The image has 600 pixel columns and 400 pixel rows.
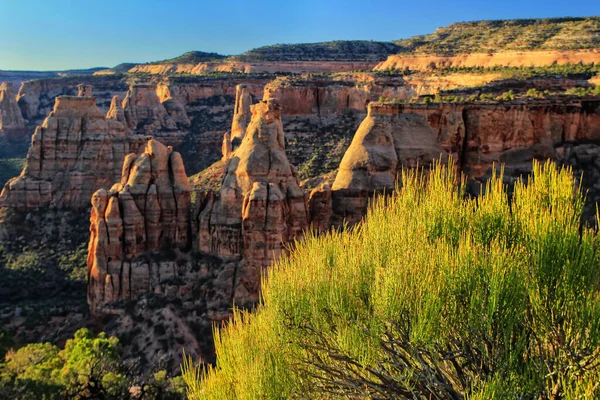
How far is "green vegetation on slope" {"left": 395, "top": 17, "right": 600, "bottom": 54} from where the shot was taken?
3305 inches

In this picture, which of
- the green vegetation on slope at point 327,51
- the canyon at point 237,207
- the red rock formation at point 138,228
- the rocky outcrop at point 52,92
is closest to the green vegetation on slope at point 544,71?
the canyon at point 237,207

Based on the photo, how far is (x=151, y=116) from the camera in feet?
339

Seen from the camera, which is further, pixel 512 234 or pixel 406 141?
pixel 406 141

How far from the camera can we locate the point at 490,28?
108188 mm

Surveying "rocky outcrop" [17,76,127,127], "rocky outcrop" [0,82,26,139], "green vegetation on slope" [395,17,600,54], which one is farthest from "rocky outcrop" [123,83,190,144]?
"green vegetation on slope" [395,17,600,54]

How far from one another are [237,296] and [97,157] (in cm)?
3173

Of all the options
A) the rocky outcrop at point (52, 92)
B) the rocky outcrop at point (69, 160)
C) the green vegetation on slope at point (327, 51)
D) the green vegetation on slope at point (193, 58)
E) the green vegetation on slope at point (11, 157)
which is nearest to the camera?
the rocky outcrop at point (69, 160)

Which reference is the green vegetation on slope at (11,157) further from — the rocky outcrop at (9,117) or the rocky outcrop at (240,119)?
the rocky outcrop at (240,119)

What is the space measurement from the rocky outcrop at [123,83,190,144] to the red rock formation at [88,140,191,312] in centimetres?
6055

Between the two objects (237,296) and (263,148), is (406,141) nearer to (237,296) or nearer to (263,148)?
(263,148)

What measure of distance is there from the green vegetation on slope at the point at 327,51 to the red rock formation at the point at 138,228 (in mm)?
108509

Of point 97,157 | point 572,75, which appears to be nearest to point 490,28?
point 572,75

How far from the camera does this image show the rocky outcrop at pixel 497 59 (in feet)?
250

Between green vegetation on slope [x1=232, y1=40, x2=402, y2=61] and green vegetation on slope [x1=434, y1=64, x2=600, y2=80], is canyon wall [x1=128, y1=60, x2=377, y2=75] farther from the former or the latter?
green vegetation on slope [x1=434, y1=64, x2=600, y2=80]
